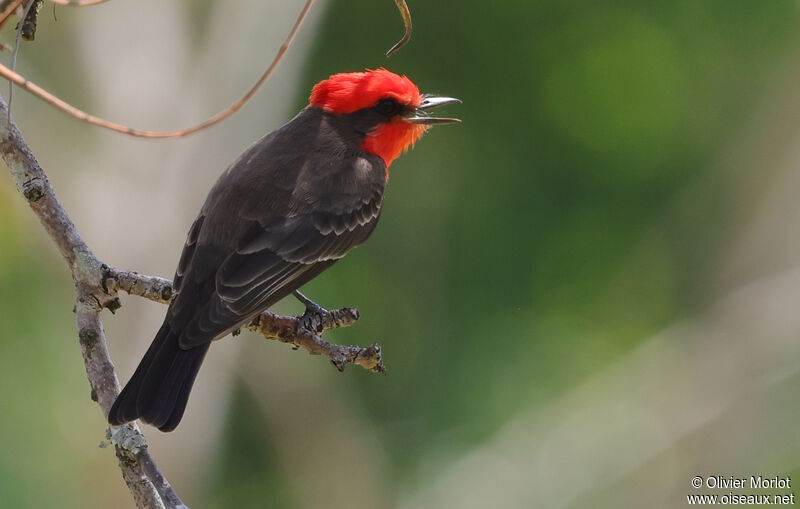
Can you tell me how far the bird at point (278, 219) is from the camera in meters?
4.22

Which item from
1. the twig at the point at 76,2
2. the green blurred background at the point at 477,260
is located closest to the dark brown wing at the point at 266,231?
the twig at the point at 76,2

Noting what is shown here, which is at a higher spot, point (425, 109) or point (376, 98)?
point (425, 109)

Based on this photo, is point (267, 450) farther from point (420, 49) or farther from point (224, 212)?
point (224, 212)

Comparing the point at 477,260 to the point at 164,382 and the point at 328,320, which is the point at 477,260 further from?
the point at 164,382

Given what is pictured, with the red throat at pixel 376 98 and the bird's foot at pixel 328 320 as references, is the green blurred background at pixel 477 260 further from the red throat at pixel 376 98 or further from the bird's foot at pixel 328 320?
the bird's foot at pixel 328 320

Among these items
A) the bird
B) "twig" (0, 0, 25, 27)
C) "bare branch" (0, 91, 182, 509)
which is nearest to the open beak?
the bird

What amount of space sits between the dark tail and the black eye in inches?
62.4

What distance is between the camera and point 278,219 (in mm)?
4723

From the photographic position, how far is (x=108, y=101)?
8352 millimetres

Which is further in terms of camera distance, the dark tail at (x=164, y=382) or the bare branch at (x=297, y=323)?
the dark tail at (x=164, y=382)

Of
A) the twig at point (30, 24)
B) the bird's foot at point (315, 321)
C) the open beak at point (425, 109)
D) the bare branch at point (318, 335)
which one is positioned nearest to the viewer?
the twig at point (30, 24)

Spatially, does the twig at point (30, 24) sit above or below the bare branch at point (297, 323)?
above

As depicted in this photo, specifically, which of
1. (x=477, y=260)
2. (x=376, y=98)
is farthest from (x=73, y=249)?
(x=477, y=260)

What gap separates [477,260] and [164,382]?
308 inches
